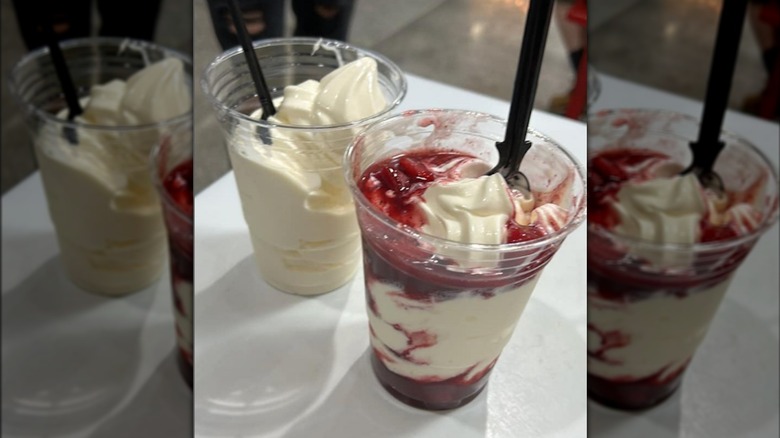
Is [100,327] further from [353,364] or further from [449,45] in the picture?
[449,45]

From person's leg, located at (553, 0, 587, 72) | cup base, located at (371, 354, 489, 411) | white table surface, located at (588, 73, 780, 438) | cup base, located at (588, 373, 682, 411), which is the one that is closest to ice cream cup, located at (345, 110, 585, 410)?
cup base, located at (371, 354, 489, 411)

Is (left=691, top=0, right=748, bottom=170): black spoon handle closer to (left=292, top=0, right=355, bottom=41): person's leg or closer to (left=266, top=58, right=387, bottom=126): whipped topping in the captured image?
(left=266, top=58, right=387, bottom=126): whipped topping

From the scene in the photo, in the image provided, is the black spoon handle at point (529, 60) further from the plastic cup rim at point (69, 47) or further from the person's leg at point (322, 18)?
the person's leg at point (322, 18)

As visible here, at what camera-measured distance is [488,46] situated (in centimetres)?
86

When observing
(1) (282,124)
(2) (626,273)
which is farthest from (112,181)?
(2) (626,273)

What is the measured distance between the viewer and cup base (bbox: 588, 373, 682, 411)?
2.05 ft

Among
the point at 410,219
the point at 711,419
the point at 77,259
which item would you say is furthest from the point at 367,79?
the point at 711,419

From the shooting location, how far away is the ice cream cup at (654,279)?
566mm

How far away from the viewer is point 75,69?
35cm

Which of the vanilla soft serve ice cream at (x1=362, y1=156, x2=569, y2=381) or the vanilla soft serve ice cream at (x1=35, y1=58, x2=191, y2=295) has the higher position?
the vanilla soft serve ice cream at (x1=35, y1=58, x2=191, y2=295)

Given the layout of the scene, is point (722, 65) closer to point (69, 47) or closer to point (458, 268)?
point (458, 268)

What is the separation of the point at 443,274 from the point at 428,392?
0.36ft

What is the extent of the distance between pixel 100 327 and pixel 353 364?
0.19m

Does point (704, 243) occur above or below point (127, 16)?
below
